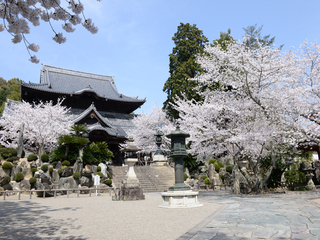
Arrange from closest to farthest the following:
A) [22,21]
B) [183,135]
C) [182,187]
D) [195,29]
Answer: [22,21], [182,187], [183,135], [195,29]

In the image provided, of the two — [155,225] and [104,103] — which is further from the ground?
[104,103]

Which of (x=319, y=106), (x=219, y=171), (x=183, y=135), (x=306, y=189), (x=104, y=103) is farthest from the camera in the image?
(x=104, y=103)

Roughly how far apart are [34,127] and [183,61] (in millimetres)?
17712

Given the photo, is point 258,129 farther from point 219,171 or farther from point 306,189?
point 219,171

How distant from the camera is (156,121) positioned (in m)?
30.3

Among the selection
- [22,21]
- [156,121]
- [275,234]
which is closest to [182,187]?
[275,234]

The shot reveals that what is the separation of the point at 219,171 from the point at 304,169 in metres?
7.19

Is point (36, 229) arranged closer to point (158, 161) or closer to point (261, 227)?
point (261, 227)

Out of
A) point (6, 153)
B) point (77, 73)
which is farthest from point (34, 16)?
point (77, 73)

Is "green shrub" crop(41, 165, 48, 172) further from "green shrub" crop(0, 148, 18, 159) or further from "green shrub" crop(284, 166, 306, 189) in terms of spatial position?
"green shrub" crop(284, 166, 306, 189)

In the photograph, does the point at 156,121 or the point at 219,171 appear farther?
the point at 156,121

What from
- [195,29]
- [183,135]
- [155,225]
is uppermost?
[195,29]

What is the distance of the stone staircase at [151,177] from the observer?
18.7m

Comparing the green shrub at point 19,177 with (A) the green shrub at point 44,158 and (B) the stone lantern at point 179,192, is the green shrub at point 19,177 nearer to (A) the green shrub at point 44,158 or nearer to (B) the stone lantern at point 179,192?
(A) the green shrub at point 44,158
